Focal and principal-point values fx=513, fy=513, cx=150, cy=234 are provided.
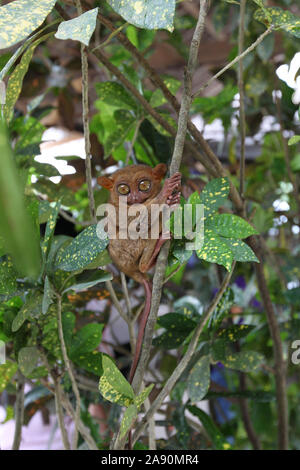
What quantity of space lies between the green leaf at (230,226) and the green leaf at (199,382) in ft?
1.26

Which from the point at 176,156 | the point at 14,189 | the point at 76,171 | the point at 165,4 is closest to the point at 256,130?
the point at 76,171

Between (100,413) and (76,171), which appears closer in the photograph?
(76,171)

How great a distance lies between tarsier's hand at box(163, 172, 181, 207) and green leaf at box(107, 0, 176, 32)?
0.75 feet

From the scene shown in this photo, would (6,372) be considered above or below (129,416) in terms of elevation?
above

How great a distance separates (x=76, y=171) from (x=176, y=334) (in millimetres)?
612

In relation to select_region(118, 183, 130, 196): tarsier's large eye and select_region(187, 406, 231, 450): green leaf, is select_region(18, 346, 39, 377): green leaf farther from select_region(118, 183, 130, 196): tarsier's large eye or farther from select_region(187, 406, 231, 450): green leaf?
select_region(187, 406, 231, 450): green leaf

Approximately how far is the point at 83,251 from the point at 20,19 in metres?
0.35

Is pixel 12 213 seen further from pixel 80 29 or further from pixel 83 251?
pixel 83 251

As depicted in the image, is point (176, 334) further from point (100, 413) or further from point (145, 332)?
point (100, 413)

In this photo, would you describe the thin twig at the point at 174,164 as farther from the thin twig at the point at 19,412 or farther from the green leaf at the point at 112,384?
the thin twig at the point at 19,412

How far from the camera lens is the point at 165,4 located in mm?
598

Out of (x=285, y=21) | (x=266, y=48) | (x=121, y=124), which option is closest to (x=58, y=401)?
(x=121, y=124)

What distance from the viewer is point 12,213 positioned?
0.43 m

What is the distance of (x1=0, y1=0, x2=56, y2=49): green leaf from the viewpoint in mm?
571
